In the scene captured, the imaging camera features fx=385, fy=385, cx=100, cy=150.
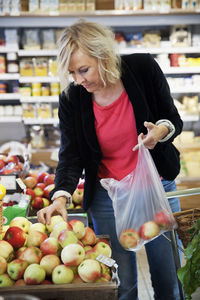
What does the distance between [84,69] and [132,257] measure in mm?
931

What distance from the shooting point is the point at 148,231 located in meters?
1.44

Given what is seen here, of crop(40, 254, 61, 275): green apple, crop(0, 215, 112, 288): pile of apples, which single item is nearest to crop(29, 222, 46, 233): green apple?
crop(0, 215, 112, 288): pile of apples

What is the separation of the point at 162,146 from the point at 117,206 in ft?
1.16

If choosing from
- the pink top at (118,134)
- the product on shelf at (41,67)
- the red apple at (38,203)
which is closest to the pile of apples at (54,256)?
the pink top at (118,134)

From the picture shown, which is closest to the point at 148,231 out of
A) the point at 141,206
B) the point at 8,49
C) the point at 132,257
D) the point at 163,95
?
the point at 141,206

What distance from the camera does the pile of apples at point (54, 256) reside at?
1.25 metres

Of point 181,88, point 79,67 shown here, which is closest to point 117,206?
point 79,67

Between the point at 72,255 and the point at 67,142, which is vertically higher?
the point at 67,142

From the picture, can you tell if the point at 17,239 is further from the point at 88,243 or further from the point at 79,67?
the point at 79,67

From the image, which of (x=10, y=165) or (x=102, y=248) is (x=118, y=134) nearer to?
(x=102, y=248)

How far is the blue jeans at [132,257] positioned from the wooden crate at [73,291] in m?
0.61

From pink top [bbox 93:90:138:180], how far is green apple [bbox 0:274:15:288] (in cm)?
68

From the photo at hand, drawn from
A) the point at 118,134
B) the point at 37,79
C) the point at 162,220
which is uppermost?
the point at 118,134

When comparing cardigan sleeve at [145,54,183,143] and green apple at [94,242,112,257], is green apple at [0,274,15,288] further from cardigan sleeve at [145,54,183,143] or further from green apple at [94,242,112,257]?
cardigan sleeve at [145,54,183,143]
